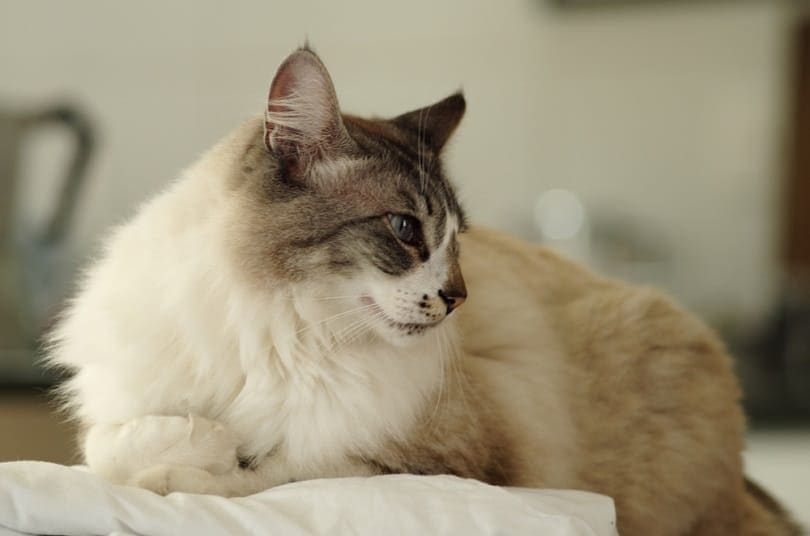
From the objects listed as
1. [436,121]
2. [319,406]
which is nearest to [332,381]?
[319,406]

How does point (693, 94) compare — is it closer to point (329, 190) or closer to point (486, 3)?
point (486, 3)

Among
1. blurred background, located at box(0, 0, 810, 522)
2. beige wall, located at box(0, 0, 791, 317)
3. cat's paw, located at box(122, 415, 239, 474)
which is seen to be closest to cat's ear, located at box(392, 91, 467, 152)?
cat's paw, located at box(122, 415, 239, 474)

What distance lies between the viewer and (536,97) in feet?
16.0

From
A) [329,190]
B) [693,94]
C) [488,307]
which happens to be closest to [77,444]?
[329,190]

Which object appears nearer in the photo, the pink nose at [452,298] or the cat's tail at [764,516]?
the pink nose at [452,298]


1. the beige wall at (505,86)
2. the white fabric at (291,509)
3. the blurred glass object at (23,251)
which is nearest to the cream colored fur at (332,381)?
the white fabric at (291,509)

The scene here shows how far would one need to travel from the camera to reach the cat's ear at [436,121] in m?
1.46

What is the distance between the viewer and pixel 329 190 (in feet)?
4.18

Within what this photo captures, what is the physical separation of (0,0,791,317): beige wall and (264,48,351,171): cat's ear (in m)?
3.51

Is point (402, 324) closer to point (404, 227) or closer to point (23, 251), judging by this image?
point (404, 227)

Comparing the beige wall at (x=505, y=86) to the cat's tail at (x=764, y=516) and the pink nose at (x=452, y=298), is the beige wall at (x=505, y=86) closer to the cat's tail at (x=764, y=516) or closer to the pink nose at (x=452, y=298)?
the cat's tail at (x=764, y=516)

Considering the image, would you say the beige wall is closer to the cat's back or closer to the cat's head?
the cat's back

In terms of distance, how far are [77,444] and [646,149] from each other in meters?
3.96

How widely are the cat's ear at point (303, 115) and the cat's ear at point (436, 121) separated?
0.20 metres
